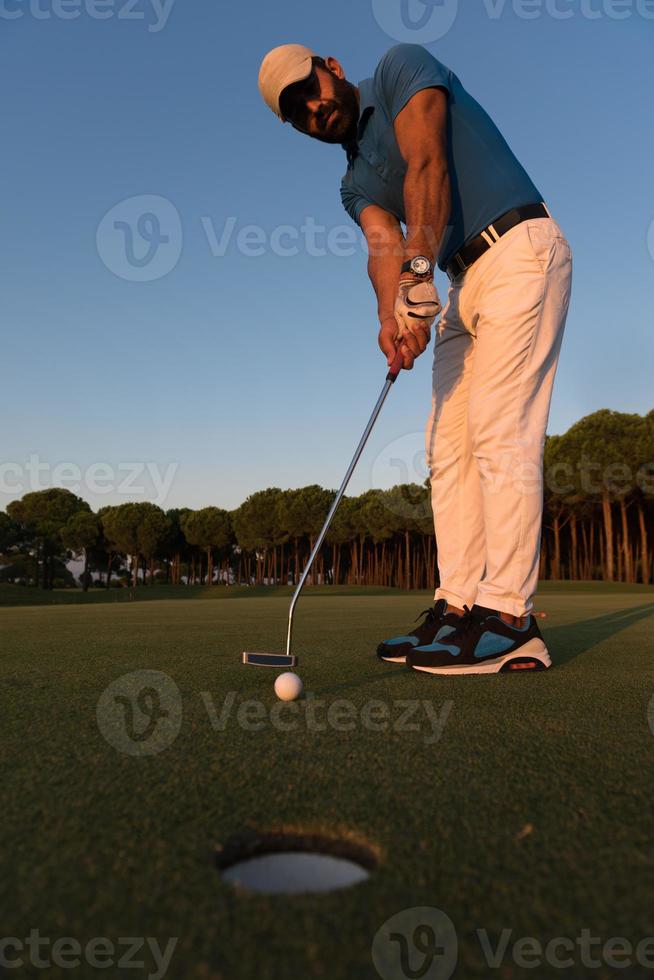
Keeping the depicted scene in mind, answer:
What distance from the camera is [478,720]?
6.49 feet

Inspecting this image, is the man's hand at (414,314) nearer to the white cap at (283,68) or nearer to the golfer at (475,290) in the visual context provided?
the golfer at (475,290)

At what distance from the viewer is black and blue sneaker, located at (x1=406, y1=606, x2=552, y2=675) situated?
3025 millimetres

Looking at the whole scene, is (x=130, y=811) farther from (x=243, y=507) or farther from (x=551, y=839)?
(x=243, y=507)

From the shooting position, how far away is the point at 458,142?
3.42 m

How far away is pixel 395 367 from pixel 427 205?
77 centimetres

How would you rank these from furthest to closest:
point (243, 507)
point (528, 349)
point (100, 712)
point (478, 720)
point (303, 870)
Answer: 1. point (243, 507)
2. point (528, 349)
3. point (100, 712)
4. point (478, 720)
5. point (303, 870)

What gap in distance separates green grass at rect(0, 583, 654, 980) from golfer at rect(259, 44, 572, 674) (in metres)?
0.78

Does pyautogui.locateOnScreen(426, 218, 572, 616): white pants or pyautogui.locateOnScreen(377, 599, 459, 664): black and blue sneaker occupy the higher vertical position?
pyautogui.locateOnScreen(426, 218, 572, 616): white pants

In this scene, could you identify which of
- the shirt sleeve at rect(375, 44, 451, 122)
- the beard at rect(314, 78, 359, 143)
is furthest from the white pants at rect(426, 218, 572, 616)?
the beard at rect(314, 78, 359, 143)

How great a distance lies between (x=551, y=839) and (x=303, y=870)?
400 millimetres

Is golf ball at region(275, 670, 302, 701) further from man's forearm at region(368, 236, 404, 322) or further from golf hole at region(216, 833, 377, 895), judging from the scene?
man's forearm at region(368, 236, 404, 322)

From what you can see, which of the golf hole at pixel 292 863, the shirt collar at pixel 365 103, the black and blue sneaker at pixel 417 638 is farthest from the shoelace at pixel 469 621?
the shirt collar at pixel 365 103

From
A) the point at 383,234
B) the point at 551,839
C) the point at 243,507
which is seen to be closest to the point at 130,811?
the point at 551,839

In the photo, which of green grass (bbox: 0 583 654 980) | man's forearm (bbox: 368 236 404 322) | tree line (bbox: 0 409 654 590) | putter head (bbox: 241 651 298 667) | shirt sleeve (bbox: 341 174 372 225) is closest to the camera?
green grass (bbox: 0 583 654 980)
